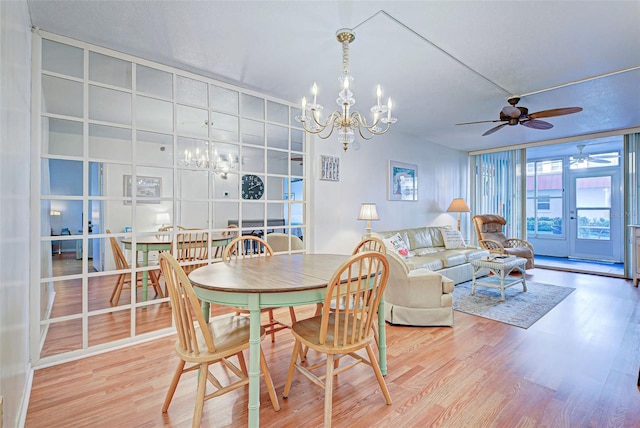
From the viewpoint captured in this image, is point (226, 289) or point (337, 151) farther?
point (337, 151)

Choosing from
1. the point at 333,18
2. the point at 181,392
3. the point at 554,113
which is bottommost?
the point at 181,392

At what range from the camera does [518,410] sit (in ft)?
5.86

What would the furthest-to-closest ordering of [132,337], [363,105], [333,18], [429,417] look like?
[363,105] < [132,337] < [333,18] < [429,417]

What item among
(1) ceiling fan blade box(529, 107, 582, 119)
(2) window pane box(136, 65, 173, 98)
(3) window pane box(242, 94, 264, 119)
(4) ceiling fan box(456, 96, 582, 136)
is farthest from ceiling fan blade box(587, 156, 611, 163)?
(2) window pane box(136, 65, 173, 98)

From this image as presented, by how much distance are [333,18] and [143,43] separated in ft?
5.07

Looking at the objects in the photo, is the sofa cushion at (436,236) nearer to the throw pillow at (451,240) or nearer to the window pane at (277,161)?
the throw pillow at (451,240)

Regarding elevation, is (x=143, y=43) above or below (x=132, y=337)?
above

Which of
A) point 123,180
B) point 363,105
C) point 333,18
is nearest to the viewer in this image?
point 333,18

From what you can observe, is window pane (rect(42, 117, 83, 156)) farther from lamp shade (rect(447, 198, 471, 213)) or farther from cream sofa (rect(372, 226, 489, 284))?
lamp shade (rect(447, 198, 471, 213))

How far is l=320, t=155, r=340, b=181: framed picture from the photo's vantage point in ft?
13.4

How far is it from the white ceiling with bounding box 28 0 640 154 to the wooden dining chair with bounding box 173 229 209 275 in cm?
162

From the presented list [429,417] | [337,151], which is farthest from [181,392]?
[337,151]

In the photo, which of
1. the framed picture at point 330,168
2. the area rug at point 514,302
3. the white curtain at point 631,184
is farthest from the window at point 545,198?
the framed picture at point 330,168

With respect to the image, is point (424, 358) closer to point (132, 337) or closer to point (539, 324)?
point (539, 324)
